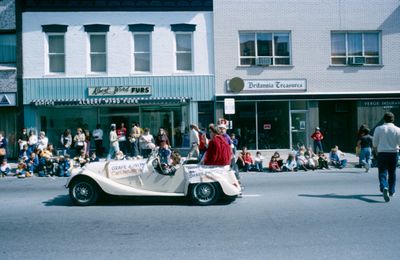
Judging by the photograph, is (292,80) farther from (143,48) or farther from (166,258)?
(166,258)

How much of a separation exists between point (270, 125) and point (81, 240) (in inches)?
598

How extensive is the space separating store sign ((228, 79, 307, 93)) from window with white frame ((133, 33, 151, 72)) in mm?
4756

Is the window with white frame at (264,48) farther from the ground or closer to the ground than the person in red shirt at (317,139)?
farther from the ground

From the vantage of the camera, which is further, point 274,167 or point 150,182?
point 274,167

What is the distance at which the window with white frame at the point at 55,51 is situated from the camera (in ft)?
63.5

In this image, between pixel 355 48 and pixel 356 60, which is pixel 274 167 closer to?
pixel 356 60

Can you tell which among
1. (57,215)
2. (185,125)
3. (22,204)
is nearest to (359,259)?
(57,215)

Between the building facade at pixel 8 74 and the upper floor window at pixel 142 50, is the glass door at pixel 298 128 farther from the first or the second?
the building facade at pixel 8 74

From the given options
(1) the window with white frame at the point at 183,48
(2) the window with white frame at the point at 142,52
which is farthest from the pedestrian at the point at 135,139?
(1) the window with white frame at the point at 183,48

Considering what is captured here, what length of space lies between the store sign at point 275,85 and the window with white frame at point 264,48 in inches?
34.8

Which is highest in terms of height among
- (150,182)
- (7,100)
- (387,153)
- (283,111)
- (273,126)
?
(7,100)

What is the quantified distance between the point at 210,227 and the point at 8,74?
1552 centimetres

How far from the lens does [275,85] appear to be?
20.0 m

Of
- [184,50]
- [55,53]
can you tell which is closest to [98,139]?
[55,53]
